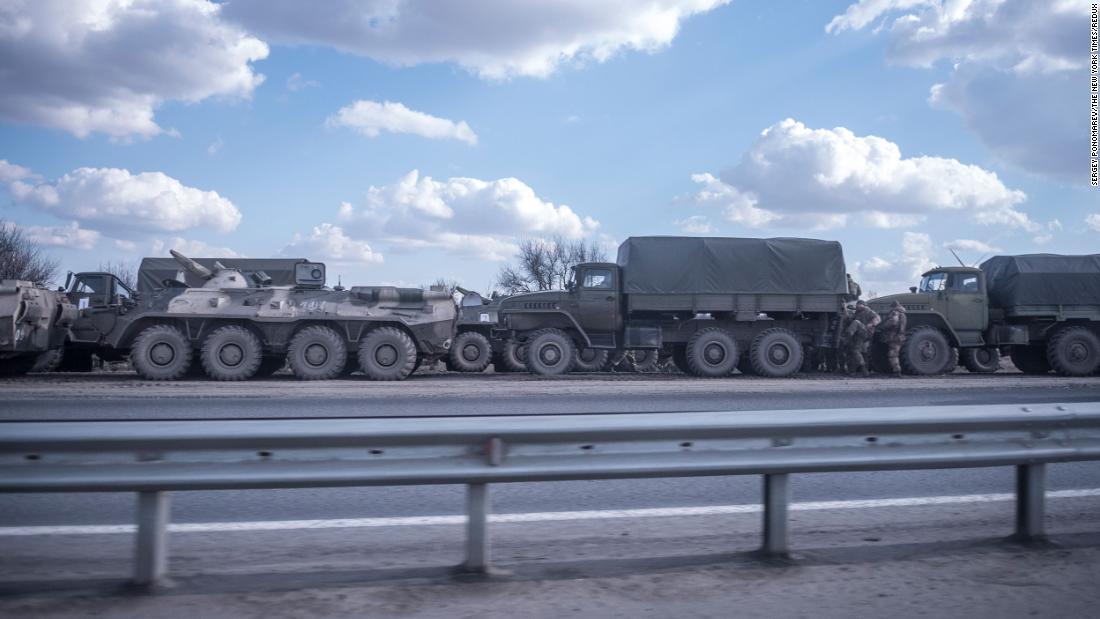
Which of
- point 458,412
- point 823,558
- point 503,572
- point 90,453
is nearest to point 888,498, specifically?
point 823,558

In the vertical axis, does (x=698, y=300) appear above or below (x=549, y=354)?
above

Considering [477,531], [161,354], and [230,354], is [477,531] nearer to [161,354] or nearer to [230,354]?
[230,354]

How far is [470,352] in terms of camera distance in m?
18.9

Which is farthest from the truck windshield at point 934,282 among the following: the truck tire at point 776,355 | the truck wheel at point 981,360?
the truck tire at point 776,355

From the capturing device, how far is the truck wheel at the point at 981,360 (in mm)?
20438

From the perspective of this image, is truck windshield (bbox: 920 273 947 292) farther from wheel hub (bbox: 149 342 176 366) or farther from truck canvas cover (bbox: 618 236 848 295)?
wheel hub (bbox: 149 342 176 366)

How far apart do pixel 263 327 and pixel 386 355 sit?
2.46 meters

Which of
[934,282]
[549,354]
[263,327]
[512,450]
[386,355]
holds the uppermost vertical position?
[934,282]

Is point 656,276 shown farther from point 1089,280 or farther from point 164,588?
point 164,588

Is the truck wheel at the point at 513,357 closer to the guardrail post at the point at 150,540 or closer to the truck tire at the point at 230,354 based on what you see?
the truck tire at the point at 230,354

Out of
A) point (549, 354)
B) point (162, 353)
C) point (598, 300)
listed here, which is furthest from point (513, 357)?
point (162, 353)

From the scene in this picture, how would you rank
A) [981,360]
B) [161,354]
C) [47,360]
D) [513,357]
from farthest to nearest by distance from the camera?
[981,360] < [513,357] < [47,360] < [161,354]

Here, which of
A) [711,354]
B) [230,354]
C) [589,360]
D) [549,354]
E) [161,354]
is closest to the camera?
[161,354]

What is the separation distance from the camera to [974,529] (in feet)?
16.8
